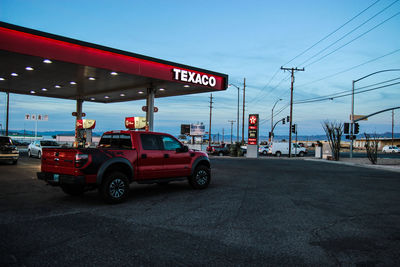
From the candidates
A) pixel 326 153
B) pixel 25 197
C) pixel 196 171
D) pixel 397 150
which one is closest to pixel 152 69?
pixel 196 171

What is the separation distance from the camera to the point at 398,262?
459 centimetres

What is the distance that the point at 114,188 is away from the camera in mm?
8531

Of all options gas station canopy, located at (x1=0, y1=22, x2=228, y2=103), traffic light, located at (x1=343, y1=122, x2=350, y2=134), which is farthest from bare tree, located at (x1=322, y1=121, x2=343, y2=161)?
gas station canopy, located at (x1=0, y1=22, x2=228, y2=103)

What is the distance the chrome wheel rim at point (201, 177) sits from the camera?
36.7 ft

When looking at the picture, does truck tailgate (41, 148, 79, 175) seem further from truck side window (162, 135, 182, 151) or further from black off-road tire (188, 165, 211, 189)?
black off-road tire (188, 165, 211, 189)

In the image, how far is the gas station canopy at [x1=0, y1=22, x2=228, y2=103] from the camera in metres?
13.3

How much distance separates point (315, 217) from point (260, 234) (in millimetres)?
2088

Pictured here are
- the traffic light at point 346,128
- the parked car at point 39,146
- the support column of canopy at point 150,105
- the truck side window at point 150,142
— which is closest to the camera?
the truck side window at point 150,142

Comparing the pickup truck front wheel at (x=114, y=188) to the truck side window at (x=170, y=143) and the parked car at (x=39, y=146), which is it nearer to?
the truck side window at (x=170, y=143)

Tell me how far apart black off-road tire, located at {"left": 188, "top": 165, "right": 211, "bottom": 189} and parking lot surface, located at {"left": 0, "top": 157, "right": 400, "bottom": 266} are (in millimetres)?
758

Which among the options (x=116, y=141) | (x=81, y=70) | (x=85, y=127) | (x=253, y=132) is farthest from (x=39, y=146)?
(x=253, y=132)

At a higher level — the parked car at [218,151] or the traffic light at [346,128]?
the traffic light at [346,128]

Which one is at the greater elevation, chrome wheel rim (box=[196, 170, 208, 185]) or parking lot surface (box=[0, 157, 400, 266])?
chrome wheel rim (box=[196, 170, 208, 185])

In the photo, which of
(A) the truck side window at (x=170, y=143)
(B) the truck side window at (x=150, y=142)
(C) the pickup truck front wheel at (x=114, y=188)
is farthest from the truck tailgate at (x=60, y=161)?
(A) the truck side window at (x=170, y=143)
